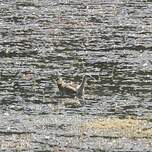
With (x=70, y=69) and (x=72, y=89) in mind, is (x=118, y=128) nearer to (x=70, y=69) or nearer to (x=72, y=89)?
(x=72, y=89)

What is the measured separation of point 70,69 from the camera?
20.6 metres

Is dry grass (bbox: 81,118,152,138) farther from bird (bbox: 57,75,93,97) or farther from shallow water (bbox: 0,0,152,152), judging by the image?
bird (bbox: 57,75,93,97)

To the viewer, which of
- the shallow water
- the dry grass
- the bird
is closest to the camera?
the dry grass

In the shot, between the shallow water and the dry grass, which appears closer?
the dry grass

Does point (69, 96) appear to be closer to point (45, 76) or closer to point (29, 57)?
point (45, 76)

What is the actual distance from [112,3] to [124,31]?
8.54 m

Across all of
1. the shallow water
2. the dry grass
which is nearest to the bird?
the shallow water

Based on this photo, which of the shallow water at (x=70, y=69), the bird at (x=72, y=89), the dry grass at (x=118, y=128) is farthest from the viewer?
the bird at (x=72, y=89)

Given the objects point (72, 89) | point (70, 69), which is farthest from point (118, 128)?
point (70, 69)

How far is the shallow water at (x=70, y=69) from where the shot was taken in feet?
47.0

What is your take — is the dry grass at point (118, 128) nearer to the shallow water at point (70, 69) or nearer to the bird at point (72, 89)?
the shallow water at point (70, 69)

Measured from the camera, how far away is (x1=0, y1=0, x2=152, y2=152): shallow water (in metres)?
14.3

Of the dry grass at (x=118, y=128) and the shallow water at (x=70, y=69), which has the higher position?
the dry grass at (x=118, y=128)

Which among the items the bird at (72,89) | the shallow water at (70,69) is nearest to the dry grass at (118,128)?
the shallow water at (70,69)
